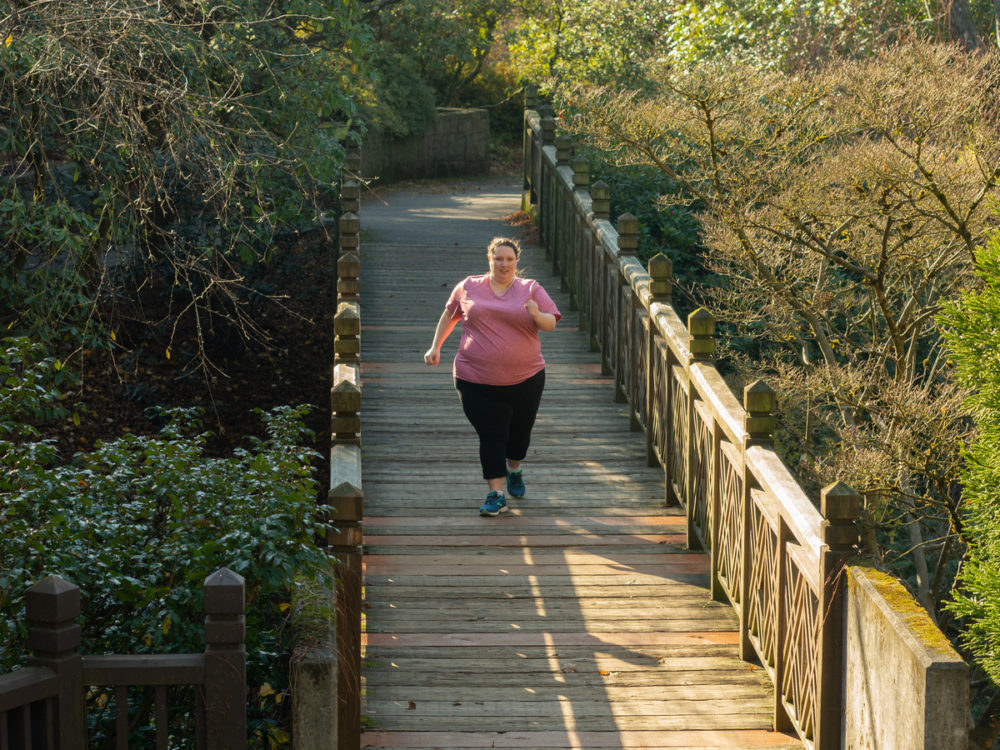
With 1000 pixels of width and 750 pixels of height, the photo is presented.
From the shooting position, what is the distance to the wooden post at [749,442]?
5.28 m

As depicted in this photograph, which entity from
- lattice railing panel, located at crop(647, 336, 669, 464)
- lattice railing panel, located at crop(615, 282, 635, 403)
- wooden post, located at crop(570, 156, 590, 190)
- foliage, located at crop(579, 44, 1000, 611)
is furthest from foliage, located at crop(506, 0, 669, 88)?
lattice railing panel, located at crop(647, 336, 669, 464)

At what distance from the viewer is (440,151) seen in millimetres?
22531

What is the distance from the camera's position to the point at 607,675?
18.2 ft

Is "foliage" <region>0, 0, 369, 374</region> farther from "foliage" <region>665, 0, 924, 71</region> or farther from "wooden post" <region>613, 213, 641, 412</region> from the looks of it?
"foliage" <region>665, 0, 924, 71</region>

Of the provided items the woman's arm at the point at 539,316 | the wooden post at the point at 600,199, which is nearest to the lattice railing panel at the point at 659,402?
the woman's arm at the point at 539,316

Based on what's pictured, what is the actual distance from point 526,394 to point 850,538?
312 cm

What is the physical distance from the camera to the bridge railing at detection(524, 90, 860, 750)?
438 cm

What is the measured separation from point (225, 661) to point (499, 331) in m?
3.69

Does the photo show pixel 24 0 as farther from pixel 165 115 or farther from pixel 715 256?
pixel 715 256

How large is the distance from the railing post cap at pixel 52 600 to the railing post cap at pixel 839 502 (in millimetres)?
2376

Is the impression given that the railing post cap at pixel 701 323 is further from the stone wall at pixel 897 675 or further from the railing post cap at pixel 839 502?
the stone wall at pixel 897 675

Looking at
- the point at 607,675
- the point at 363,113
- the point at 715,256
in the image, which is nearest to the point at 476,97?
the point at 363,113

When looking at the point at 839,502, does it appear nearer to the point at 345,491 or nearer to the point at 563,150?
the point at 345,491

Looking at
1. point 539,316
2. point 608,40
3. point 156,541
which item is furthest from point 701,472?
point 608,40
